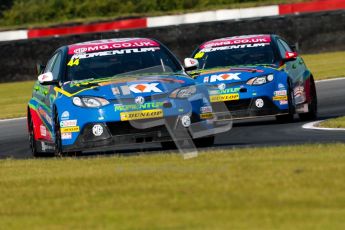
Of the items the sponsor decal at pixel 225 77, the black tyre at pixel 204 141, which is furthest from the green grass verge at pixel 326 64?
the black tyre at pixel 204 141

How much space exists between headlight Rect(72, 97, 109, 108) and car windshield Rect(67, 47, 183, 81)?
Result: 848 mm

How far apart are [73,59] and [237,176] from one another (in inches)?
207

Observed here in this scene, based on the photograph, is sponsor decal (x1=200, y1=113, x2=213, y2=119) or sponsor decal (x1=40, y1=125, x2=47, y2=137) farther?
sponsor decal (x1=40, y1=125, x2=47, y2=137)

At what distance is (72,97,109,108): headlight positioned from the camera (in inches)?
472

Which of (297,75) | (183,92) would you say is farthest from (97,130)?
(297,75)

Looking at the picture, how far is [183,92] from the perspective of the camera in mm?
12062

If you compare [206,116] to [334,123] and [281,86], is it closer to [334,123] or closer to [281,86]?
[334,123]

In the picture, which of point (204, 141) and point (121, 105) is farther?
point (204, 141)

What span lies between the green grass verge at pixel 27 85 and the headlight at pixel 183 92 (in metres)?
9.32

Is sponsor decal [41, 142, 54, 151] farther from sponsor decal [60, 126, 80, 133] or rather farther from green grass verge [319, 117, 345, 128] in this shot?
green grass verge [319, 117, 345, 128]

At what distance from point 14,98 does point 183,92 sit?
14.0m

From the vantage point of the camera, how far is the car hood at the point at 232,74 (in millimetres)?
15648

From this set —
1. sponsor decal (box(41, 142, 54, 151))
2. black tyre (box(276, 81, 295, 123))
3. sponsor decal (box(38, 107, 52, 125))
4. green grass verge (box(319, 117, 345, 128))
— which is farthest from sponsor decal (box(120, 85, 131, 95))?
black tyre (box(276, 81, 295, 123))

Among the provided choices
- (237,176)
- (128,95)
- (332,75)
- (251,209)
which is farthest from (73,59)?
(332,75)
